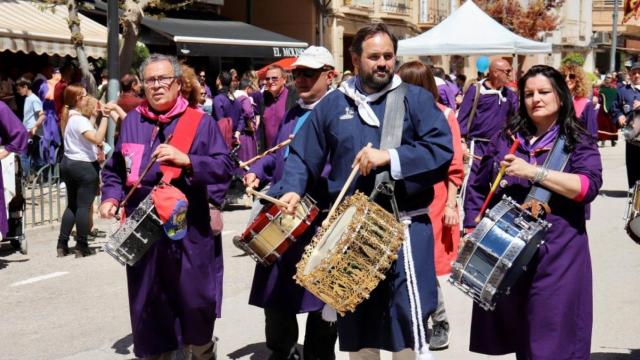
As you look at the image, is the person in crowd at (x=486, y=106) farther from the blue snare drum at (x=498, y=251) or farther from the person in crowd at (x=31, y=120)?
the person in crowd at (x=31, y=120)

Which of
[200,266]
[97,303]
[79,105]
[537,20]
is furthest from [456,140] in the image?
[537,20]

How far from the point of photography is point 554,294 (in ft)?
14.2

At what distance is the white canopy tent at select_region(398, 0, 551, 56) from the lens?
17.5 meters

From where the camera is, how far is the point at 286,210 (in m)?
4.30

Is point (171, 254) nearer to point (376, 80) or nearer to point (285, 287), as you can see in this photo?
point (285, 287)

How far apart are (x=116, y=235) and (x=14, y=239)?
5819 mm

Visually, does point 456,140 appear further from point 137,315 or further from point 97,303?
point 97,303

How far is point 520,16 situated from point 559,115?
37.1 meters

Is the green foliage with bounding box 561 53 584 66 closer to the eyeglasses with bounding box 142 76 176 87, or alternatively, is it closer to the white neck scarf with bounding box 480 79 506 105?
the white neck scarf with bounding box 480 79 506 105

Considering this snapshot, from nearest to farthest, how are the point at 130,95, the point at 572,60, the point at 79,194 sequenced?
1. the point at 130,95
2. the point at 79,194
3. the point at 572,60

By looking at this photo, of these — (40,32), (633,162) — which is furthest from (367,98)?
(40,32)

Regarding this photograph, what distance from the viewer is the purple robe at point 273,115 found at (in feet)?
22.7

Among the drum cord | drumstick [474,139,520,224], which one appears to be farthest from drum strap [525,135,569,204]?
the drum cord

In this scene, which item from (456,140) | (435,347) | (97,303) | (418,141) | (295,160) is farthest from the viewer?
(97,303)
